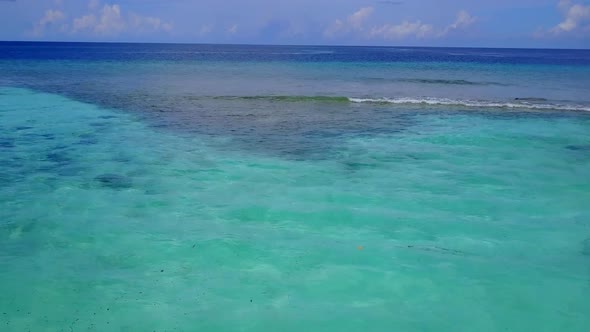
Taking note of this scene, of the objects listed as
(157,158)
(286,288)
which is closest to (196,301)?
(286,288)

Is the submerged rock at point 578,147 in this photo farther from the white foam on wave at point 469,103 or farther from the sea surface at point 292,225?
the white foam on wave at point 469,103

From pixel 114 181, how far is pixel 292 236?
18.3 ft

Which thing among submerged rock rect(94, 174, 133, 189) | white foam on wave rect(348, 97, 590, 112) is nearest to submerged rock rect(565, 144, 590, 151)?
white foam on wave rect(348, 97, 590, 112)

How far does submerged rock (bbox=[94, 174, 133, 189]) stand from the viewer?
41.7ft

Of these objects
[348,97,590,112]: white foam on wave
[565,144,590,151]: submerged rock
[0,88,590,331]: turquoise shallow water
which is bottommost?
[0,88,590,331]: turquoise shallow water

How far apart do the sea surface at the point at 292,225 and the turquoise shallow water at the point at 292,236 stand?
0.04m

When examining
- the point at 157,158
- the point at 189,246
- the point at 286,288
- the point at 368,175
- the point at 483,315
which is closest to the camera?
the point at 483,315

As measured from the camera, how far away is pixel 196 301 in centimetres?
754

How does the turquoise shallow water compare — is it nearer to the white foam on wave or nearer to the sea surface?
the sea surface

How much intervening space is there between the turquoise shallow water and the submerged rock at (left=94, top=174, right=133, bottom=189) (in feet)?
0.27

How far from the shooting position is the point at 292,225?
10484 mm

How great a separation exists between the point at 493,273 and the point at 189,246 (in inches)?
207

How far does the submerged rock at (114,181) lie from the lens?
500 inches

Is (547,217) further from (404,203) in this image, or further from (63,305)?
(63,305)
